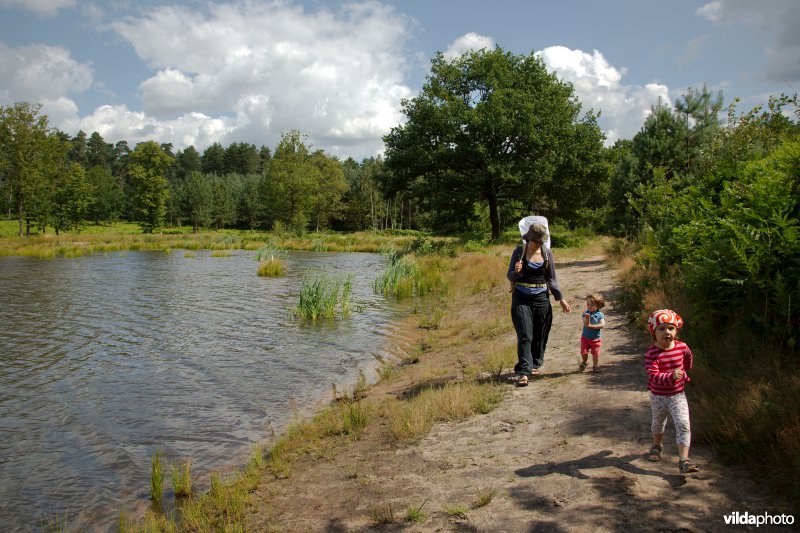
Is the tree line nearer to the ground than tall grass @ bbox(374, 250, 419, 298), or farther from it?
farther from it

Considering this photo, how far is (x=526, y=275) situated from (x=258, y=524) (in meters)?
4.40

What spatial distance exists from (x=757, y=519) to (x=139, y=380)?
9.99 metres

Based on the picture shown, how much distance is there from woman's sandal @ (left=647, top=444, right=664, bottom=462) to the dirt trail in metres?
0.06

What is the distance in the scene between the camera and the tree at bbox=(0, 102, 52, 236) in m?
49.7

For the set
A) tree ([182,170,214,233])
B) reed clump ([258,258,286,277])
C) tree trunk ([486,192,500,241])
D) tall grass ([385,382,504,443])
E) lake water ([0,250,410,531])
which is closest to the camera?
tall grass ([385,382,504,443])

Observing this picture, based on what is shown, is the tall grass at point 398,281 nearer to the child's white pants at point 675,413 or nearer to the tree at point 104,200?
the child's white pants at point 675,413

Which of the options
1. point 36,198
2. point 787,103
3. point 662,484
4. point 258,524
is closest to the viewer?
point 662,484

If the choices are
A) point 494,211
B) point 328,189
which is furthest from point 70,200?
point 494,211

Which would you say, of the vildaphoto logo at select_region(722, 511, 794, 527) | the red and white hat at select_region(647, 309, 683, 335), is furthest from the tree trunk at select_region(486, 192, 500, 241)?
the vildaphoto logo at select_region(722, 511, 794, 527)

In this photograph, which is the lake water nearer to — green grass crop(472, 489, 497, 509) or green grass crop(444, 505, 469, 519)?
green grass crop(444, 505, 469, 519)

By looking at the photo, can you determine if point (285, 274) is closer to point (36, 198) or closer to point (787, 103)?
point (787, 103)

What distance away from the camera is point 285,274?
2728cm

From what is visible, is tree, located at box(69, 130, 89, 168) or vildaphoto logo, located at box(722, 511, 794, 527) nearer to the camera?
vildaphoto logo, located at box(722, 511, 794, 527)

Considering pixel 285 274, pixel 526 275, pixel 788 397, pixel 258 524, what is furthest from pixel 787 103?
pixel 285 274
